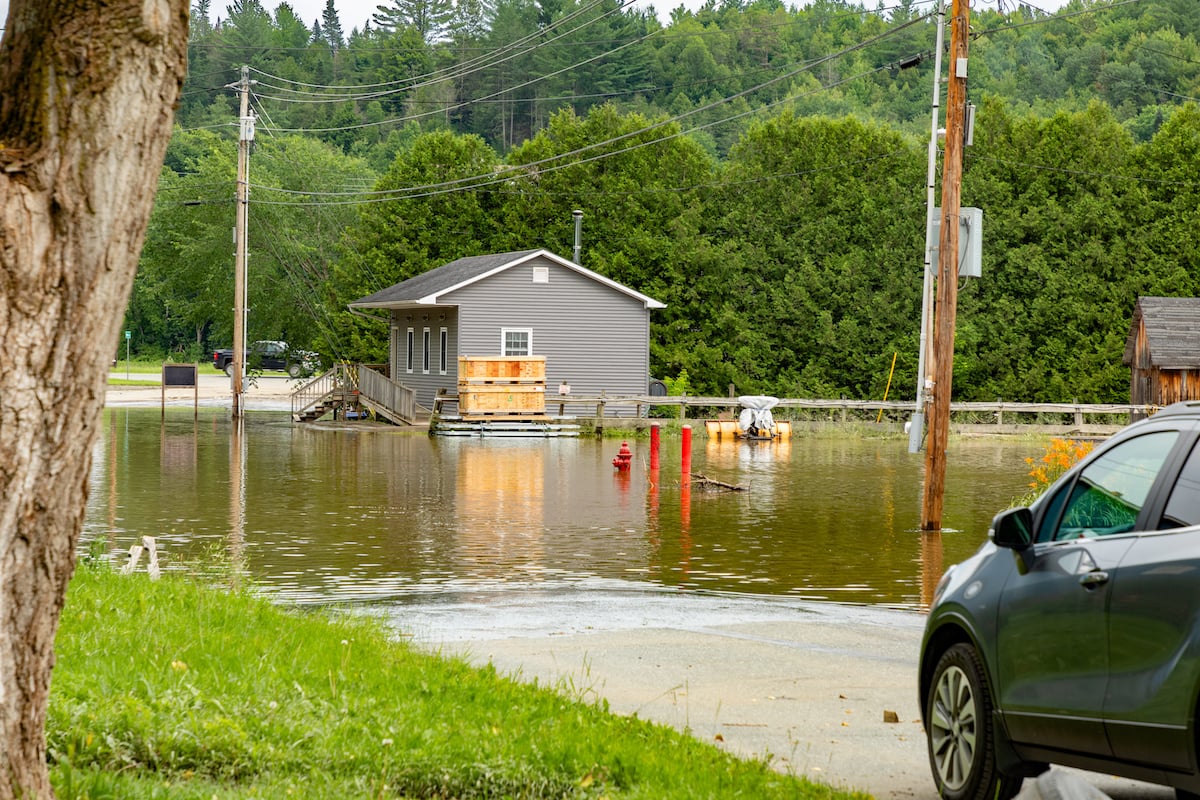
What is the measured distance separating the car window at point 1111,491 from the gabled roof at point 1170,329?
3738cm

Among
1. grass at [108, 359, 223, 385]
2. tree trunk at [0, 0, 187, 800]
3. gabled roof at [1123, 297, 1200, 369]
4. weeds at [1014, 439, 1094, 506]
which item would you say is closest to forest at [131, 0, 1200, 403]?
gabled roof at [1123, 297, 1200, 369]

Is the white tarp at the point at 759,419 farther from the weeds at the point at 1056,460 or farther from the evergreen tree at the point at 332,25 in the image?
the evergreen tree at the point at 332,25

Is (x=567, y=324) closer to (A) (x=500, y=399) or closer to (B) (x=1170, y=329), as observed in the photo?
(A) (x=500, y=399)

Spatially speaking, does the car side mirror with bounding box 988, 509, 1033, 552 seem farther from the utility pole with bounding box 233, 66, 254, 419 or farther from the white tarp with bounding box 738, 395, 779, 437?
the utility pole with bounding box 233, 66, 254, 419

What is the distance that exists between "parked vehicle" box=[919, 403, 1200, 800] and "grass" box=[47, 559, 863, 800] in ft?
2.45

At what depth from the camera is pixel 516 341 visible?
4891cm

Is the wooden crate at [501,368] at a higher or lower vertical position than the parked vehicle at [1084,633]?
higher

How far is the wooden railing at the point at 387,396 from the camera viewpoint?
46.5 meters

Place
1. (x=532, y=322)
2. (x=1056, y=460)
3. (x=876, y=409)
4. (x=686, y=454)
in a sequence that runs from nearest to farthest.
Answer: (x=1056, y=460) → (x=686, y=454) → (x=876, y=409) → (x=532, y=322)

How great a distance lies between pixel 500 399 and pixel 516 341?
19.8ft

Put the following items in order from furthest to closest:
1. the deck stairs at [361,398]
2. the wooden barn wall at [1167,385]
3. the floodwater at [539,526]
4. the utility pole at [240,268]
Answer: the deck stairs at [361,398] < the utility pole at [240,268] < the wooden barn wall at [1167,385] < the floodwater at [539,526]

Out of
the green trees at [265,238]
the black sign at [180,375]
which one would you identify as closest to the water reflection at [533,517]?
the black sign at [180,375]

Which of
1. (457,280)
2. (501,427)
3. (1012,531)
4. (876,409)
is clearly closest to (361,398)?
(457,280)

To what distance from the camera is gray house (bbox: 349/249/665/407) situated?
47969 millimetres
